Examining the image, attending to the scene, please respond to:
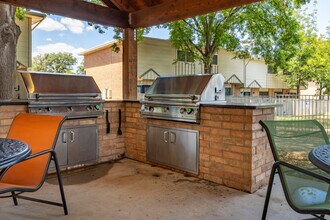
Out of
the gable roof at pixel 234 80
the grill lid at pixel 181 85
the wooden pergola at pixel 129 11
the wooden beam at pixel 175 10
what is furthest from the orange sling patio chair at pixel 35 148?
the gable roof at pixel 234 80

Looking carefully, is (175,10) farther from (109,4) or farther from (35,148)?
(35,148)

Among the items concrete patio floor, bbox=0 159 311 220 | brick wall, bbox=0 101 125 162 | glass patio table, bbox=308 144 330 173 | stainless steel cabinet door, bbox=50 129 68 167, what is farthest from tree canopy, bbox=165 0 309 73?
glass patio table, bbox=308 144 330 173

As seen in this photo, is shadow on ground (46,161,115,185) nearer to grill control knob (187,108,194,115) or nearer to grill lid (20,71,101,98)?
grill lid (20,71,101,98)

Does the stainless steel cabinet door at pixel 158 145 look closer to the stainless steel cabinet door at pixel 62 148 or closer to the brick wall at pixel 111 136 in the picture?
the brick wall at pixel 111 136

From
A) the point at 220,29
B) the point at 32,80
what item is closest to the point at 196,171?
the point at 32,80

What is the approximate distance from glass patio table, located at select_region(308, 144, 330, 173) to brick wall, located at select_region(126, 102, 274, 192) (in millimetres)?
1580

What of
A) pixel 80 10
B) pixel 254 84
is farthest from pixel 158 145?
pixel 254 84

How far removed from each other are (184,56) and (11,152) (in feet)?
37.3

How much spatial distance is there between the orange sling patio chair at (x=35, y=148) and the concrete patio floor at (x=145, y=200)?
0.31m

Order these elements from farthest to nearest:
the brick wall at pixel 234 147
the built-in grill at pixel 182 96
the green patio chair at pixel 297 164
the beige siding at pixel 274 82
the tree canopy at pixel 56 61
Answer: the tree canopy at pixel 56 61
the beige siding at pixel 274 82
the built-in grill at pixel 182 96
the brick wall at pixel 234 147
the green patio chair at pixel 297 164

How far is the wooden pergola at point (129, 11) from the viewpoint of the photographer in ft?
12.8

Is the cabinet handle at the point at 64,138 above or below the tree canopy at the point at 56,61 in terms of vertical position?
below

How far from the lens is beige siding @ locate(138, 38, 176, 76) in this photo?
1148 centimetres

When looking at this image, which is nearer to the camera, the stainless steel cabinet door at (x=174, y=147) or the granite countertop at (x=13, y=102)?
the granite countertop at (x=13, y=102)
